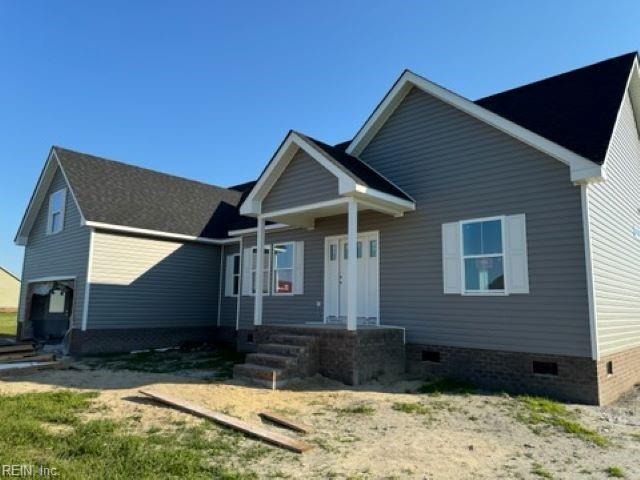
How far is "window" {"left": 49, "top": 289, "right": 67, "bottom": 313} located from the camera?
1897 cm

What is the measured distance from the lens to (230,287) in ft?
57.2

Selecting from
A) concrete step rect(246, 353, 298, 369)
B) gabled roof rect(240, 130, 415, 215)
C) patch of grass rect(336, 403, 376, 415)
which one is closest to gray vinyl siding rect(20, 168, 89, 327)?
gabled roof rect(240, 130, 415, 215)

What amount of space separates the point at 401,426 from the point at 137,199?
1375cm

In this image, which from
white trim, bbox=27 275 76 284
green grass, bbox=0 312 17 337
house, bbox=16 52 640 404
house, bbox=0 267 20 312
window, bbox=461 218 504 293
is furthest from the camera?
house, bbox=0 267 20 312

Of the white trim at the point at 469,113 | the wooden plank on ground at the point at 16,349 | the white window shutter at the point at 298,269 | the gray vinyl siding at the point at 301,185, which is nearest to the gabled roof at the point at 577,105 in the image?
the white trim at the point at 469,113

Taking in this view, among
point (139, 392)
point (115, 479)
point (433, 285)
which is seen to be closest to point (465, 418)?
point (433, 285)

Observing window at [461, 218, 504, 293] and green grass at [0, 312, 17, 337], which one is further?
green grass at [0, 312, 17, 337]

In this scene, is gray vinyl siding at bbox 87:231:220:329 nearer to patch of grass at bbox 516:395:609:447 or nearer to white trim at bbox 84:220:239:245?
white trim at bbox 84:220:239:245

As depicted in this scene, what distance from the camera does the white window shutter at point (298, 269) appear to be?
1365cm

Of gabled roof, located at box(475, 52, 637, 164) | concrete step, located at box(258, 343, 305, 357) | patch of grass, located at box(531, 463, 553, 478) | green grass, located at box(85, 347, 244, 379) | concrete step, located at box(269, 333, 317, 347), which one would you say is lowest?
patch of grass, located at box(531, 463, 553, 478)

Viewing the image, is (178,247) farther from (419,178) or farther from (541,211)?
(541,211)

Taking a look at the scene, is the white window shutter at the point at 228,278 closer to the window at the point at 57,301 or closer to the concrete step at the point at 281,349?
the window at the point at 57,301

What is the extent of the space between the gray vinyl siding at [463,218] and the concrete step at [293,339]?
2.27m

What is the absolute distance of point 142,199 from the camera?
1733 centimetres
